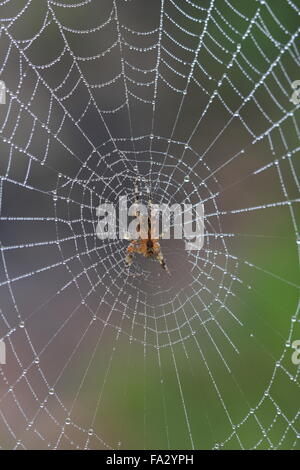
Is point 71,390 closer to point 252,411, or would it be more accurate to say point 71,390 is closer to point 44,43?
point 252,411

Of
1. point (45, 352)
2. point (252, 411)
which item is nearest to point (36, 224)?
point (45, 352)

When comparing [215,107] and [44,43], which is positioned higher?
[44,43]

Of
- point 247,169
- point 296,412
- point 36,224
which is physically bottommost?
point 296,412

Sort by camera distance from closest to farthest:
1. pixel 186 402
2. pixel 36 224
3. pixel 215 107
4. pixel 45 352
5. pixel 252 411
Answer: pixel 252 411 < pixel 186 402 < pixel 45 352 < pixel 215 107 < pixel 36 224

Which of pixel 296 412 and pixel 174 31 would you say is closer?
pixel 296 412

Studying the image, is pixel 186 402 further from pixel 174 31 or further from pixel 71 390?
pixel 174 31
